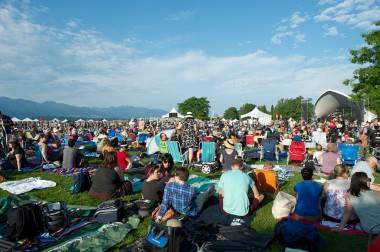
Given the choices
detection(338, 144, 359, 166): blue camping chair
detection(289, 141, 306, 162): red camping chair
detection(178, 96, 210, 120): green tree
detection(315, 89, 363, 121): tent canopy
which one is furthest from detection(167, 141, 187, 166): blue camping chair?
detection(178, 96, 210, 120): green tree

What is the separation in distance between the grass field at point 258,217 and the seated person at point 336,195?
572 mm

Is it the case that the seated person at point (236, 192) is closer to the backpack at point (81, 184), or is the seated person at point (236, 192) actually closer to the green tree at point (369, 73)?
the backpack at point (81, 184)

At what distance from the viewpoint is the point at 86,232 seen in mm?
5082

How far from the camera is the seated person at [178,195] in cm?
550

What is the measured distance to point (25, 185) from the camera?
8.02 metres

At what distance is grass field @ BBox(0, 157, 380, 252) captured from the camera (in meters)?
4.66

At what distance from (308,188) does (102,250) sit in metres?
3.22

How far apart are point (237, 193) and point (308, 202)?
1.11 m

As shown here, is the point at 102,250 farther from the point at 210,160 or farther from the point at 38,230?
the point at 210,160

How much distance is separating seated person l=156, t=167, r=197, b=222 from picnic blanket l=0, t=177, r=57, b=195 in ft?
12.4

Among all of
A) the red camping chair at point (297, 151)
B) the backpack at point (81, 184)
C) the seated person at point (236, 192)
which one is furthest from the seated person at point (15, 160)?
the red camping chair at point (297, 151)

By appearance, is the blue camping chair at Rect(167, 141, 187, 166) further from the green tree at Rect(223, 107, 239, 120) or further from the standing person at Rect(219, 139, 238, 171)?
the green tree at Rect(223, 107, 239, 120)

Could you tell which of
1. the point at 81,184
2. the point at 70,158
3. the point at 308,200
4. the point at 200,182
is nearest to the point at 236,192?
the point at 308,200

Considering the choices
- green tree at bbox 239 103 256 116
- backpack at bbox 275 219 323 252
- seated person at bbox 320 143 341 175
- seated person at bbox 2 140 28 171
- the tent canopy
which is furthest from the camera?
green tree at bbox 239 103 256 116
